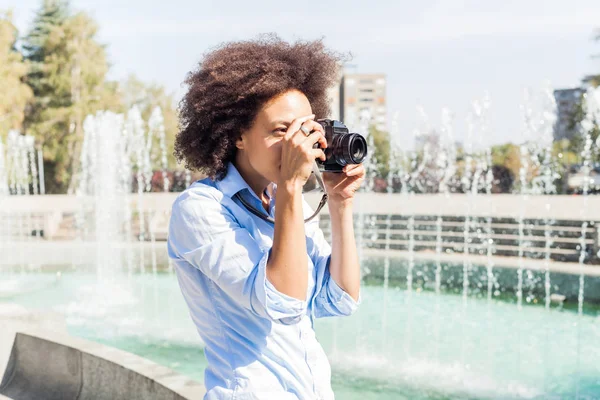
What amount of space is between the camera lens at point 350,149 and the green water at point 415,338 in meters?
3.21

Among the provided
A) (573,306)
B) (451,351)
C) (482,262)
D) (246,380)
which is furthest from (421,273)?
(246,380)

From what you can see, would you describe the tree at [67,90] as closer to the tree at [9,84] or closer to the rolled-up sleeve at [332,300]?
the tree at [9,84]

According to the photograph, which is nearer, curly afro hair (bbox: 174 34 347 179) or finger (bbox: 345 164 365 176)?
curly afro hair (bbox: 174 34 347 179)

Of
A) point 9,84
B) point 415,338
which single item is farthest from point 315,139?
point 9,84

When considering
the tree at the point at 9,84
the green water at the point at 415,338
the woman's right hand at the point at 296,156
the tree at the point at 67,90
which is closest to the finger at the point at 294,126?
the woman's right hand at the point at 296,156

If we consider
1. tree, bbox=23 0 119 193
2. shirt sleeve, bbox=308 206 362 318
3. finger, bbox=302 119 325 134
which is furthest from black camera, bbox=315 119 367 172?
tree, bbox=23 0 119 193

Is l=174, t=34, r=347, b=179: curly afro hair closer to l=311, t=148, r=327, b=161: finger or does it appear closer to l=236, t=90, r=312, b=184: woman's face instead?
l=236, t=90, r=312, b=184: woman's face

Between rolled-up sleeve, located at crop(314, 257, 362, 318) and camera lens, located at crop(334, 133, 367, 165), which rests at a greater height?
camera lens, located at crop(334, 133, 367, 165)

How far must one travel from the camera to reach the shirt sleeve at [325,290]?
1578mm

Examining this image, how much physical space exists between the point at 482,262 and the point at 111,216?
1010 cm

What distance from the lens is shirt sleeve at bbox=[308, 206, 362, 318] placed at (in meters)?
1.58

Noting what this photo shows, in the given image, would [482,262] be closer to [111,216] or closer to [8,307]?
[8,307]

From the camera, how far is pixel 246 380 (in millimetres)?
1312

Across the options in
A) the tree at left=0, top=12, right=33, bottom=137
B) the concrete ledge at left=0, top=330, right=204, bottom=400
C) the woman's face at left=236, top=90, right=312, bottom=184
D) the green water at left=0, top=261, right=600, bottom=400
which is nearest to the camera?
the woman's face at left=236, top=90, right=312, bottom=184
